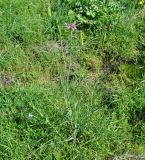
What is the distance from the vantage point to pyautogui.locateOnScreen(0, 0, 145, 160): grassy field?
2.80m

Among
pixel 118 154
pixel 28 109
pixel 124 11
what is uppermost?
pixel 124 11

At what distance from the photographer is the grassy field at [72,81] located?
2.80m

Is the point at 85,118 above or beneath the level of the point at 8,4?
beneath

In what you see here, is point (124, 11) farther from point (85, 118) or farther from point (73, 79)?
point (85, 118)

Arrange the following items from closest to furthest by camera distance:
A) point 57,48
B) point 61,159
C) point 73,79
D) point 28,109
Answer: point 61,159 < point 28,109 < point 73,79 < point 57,48

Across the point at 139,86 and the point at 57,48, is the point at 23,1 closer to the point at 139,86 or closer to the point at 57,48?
the point at 57,48

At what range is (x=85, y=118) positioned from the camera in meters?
2.79

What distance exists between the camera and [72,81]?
129 inches

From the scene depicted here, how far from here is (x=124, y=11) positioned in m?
3.94

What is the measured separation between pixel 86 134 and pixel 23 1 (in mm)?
1817

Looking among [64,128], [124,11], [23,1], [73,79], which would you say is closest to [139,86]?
[73,79]

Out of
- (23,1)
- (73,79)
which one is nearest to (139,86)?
(73,79)

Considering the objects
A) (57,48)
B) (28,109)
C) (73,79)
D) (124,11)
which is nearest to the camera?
(28,109)

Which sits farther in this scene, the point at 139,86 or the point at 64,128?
the point at 139,86
